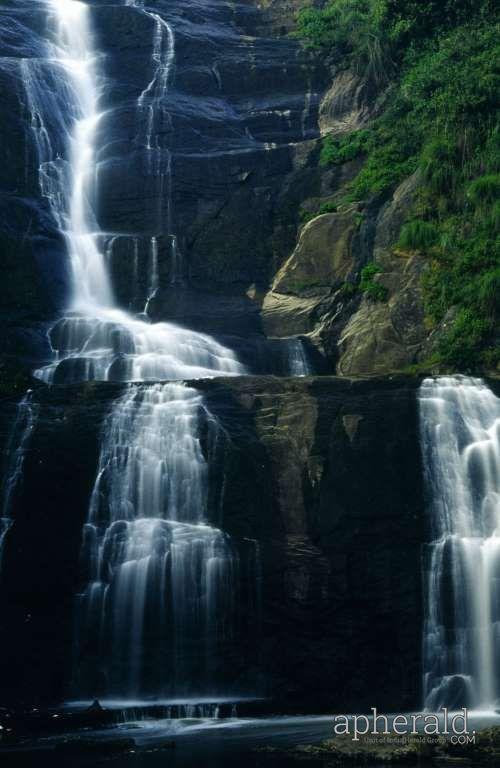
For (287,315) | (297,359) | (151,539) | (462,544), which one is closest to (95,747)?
(151,539)

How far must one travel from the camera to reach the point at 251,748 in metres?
18.2

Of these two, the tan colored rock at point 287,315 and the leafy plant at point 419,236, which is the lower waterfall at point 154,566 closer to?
the tan colored rock at point 287,315

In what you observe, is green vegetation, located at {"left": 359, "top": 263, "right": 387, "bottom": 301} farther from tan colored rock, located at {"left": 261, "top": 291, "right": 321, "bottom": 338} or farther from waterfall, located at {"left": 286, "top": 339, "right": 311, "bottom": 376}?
waterfall, located at {"left": 286, "top": 339, "right": 311, "bottom": 376}

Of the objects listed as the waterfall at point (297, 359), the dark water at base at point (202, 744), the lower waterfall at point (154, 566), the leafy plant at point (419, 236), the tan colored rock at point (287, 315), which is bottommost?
the dark water at base at point (202, 744)

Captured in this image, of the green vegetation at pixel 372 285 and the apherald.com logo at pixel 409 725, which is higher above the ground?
the green vegetation at pixel 372 285

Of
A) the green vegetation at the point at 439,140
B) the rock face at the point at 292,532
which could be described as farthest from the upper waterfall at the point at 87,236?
the green vegetation at the point at 439,140

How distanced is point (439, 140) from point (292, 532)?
15509mm

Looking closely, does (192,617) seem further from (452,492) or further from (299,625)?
(452,492)

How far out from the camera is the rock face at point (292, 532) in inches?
911

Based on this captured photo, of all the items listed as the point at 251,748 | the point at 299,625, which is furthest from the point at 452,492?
the point at 251,748

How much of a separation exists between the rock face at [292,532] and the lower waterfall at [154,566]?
1.28ft

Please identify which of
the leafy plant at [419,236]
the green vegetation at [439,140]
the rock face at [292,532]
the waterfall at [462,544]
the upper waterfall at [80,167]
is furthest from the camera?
the upper waterfall at [80,167]

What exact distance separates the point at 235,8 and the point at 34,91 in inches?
504

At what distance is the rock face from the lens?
23141 mm
